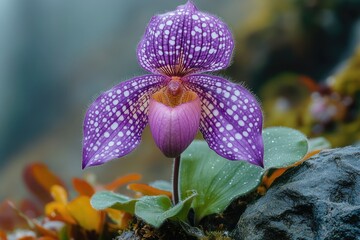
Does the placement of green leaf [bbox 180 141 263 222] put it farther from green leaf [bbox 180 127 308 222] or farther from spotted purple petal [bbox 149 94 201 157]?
spotted purple petal [bbox 149 94 201 157]

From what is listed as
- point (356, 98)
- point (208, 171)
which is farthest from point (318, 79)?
point (208, 171)

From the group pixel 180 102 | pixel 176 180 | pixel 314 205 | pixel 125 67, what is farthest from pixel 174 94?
pixel 125 67

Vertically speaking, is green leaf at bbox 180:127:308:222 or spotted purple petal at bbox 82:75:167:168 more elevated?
spotted purple petal at bbox 82:75:167:168

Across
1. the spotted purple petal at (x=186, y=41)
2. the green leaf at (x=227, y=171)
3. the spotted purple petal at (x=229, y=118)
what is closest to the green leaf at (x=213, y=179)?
the green leaf at (x=227, y=171)

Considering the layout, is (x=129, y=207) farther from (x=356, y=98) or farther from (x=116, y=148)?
(x=356, y=98)

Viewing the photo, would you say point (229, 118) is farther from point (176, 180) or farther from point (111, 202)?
point (111, 202)

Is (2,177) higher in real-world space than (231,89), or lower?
lower

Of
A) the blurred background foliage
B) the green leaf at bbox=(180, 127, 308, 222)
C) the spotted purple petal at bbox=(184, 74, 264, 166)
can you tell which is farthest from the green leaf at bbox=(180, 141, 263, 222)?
the blurred background foliage
